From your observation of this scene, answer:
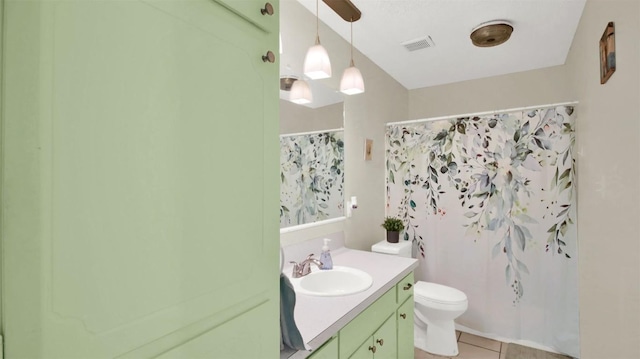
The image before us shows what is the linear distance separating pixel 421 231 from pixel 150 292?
2.67 m

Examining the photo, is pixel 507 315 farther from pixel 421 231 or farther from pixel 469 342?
pixel 421 231

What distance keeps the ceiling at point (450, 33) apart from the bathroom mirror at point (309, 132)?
22 mm

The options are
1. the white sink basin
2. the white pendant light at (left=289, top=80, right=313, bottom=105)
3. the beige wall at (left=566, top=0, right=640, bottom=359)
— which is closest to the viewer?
the beige wall at (left=566, top=0, right=640, bottom=359)

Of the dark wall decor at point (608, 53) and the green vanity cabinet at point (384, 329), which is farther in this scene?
the dark wall decor at point (608, 53)

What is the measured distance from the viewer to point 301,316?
116cm

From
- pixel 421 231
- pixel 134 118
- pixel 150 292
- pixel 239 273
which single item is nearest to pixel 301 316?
pixel 239 273

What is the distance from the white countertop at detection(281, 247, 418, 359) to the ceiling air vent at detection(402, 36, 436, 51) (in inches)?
A: 67.7

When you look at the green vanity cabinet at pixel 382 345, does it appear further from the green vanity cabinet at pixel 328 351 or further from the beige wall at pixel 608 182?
the beige wall at pixel 608 182

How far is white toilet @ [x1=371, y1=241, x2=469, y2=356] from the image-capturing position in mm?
2295

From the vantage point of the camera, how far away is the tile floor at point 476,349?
2367mm

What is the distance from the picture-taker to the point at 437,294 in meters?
2.45

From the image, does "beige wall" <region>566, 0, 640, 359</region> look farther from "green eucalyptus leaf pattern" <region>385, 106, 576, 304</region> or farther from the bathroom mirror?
the bathroom mirror

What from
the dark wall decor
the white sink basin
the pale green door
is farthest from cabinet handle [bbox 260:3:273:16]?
the dark wall decor

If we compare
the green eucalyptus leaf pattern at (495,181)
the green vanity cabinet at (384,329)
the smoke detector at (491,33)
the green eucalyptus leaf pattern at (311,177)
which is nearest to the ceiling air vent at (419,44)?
the smoke detector at (491,33)
